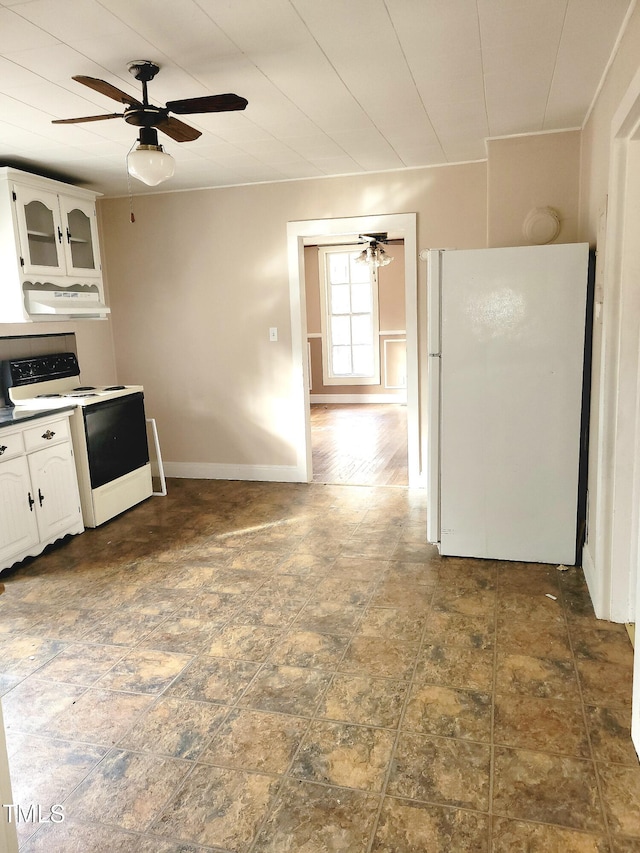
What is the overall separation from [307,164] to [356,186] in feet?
1.67

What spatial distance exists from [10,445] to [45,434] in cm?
29

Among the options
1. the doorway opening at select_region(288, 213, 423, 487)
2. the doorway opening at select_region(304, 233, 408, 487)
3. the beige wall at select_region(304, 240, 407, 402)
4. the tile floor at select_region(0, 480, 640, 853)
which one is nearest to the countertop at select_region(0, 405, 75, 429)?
the tile floor at select_region(0, 480, 640, 853)

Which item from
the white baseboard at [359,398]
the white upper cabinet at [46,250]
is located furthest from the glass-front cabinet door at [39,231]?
the white baseboard at [359,398]

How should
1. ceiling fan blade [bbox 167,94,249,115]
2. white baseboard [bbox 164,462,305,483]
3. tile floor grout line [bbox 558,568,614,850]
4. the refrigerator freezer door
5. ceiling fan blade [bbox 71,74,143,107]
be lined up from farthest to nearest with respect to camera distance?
white baseboard [bbox 164,462,305,483] → the refrigerator freezer door → ceiling fan blade [bbox 167,94,249,115] → ceiling fan blade [bbox 71,74,143,107] → tile floor grout line [bbox 558,568,614,850]

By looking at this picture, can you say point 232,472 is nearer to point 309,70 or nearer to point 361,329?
point 309,70

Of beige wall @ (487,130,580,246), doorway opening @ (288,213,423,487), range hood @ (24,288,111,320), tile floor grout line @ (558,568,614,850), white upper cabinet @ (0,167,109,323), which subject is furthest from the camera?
doorway opening @ (288,213,423,487)

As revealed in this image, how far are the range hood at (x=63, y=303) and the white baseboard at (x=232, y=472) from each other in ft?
4.73

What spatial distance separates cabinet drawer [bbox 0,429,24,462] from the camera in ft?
11.2

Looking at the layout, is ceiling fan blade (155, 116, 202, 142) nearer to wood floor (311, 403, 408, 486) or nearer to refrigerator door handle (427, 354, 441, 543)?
refrigerator door handle (427, 354, 441, 543)

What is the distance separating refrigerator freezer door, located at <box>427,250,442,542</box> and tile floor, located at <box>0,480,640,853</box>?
28 centimetres

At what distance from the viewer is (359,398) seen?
30.0ft

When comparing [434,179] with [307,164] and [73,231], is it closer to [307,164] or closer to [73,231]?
[307,164]

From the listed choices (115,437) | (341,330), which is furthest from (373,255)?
(115,437)

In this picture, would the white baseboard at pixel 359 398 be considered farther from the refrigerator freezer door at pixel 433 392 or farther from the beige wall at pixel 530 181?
the refrigerator freezer door at pixel 433 392
